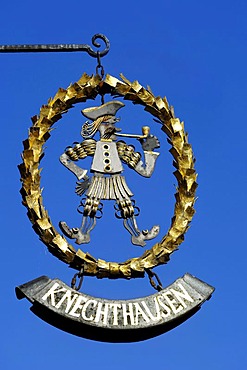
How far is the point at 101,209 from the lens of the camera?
1352 centimetres

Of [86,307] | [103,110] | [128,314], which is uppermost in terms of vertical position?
[103,110]

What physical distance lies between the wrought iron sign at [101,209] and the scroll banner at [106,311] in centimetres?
1

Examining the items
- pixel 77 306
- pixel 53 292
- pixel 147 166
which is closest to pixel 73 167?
pixel 147 166

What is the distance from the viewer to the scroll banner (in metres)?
12.6

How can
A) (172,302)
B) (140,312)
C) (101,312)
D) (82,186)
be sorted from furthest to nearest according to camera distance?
1. (82,186)
2. (172,302)
3. (140,312)
4. (101,312)

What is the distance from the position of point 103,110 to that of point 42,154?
96cm

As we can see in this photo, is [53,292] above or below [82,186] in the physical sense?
below

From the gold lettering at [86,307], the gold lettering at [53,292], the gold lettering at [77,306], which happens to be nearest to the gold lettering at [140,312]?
the gold lettering at [86,307]

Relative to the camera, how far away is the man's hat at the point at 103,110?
1404cm

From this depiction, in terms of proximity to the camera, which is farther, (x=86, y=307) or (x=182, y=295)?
(x=182, y=295)

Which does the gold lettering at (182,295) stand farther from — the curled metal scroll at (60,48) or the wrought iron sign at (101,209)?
the curled metal scroll at (60,48)

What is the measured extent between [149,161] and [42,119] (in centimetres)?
131

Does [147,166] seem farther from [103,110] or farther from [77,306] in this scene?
[77,306]

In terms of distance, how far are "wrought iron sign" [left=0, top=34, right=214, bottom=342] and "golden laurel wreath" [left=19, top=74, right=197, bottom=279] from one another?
0.01 meters
